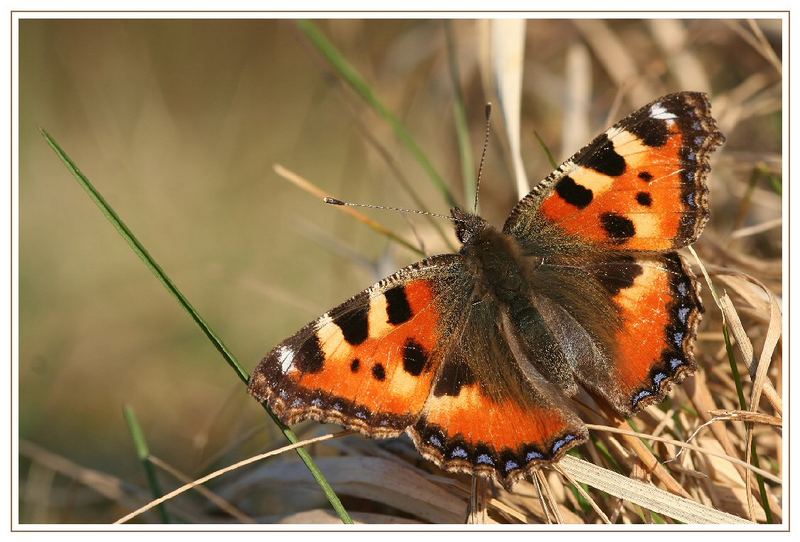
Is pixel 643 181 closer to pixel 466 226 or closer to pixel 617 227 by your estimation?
pixel 617 227

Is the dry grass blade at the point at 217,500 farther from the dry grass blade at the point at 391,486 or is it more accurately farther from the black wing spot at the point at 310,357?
the black wing spot at the point at 310,357

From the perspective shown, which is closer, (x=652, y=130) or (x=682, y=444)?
(x=682, y=444)

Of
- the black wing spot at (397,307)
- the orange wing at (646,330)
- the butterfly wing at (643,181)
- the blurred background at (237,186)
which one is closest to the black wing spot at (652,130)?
the butterfly wing at (643,181)

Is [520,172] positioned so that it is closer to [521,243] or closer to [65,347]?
[521,243]

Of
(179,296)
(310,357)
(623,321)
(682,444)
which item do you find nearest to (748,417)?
(682,444)

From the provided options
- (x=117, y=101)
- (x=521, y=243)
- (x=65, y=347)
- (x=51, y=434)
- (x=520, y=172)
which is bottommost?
(x=51, y=434)

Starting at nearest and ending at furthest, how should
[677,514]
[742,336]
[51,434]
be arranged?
1. [677,514]
2. [742,336]
3. [51,434]
